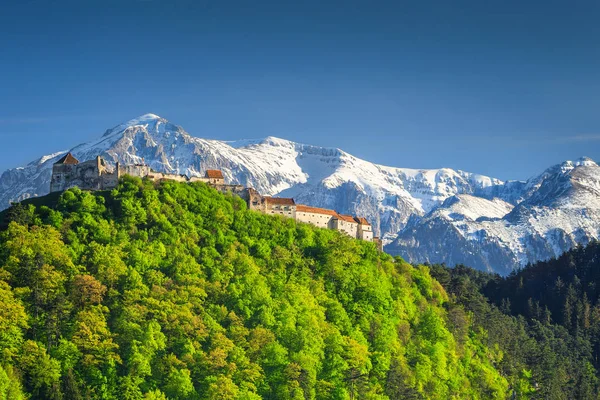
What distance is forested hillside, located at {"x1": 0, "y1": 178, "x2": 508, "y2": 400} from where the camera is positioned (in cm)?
15138

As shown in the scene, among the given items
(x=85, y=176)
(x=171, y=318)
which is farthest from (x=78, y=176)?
(x=171, y=318)

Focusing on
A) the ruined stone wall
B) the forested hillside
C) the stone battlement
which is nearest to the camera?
the forested hillside

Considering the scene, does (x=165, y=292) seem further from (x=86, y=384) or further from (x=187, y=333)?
(x=86, y=384)

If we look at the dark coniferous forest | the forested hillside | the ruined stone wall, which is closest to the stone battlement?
the ruined stone wall

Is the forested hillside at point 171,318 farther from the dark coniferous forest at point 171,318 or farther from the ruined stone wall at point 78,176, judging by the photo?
the ruined stone wall at point 78,176

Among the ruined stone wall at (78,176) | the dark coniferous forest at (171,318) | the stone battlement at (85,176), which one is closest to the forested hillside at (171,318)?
the dark coniferous forest at (171,318)

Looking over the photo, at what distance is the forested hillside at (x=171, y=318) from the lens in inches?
5960

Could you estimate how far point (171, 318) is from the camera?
166 metres

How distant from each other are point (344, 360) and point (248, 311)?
21.8 meters

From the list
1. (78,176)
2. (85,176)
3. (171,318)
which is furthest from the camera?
(78,176)

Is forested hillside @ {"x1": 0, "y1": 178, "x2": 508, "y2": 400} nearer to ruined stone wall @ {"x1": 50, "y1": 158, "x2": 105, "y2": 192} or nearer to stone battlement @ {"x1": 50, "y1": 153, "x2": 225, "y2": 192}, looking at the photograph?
stone battlement @ {"x1": 50, "y1": 153, "x2": 225, "y2": 192}

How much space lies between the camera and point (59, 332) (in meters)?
153

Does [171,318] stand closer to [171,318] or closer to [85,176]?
[171,318]

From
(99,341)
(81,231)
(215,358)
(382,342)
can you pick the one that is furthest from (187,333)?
(382,342)
